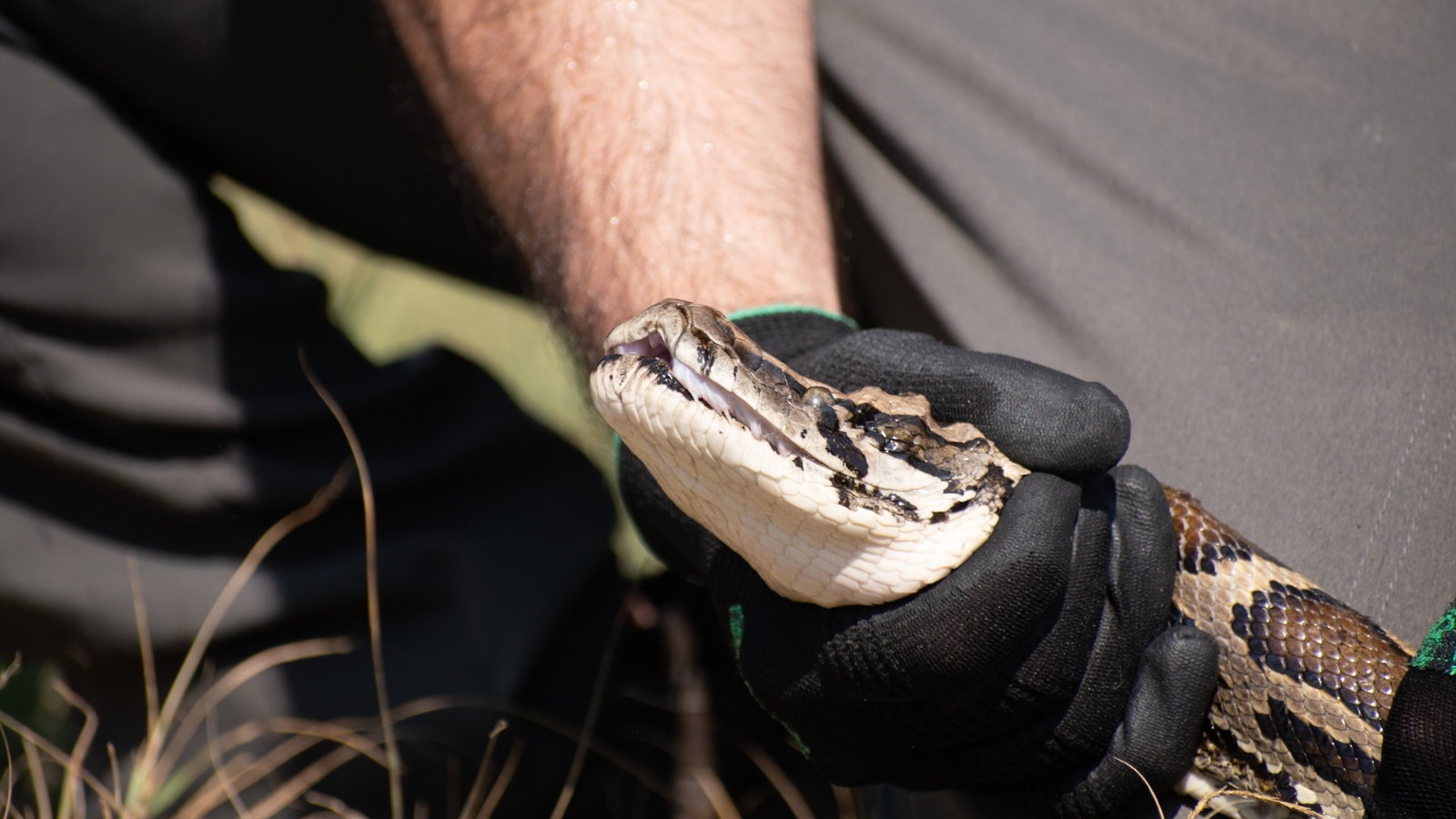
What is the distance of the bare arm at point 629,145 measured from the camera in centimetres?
301

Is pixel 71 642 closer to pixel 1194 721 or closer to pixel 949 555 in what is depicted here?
pixel 949 555

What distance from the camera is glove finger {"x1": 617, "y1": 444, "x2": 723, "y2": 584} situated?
8.71ft

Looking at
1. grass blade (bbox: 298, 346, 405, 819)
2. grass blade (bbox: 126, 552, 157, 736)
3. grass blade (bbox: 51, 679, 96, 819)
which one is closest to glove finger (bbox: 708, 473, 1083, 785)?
grass blade (bbox: 298, 346, 405, 819)

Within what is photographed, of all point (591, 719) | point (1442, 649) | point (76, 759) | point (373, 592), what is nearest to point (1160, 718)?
point (1442, 649)

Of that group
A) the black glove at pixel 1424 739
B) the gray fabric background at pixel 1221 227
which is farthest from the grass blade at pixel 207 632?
the black glove at pixel 1424 739

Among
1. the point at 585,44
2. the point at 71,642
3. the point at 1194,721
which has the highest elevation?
the point at 585,44

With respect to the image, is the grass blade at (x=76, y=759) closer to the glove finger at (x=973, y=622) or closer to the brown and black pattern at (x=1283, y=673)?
the glove finger at (x=973, y=622)

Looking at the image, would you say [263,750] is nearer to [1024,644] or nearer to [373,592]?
[373,592]

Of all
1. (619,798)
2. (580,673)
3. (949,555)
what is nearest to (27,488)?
(580,673)

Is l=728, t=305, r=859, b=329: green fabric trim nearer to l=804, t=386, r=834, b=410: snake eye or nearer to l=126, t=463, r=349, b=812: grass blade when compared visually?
l=804, t=386, r=834, b=410: snake eye

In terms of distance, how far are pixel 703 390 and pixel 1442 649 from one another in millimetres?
1613

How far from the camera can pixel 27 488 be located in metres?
3.42

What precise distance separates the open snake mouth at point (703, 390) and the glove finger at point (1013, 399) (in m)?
0.44

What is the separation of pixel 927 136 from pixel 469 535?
226 centimetres
